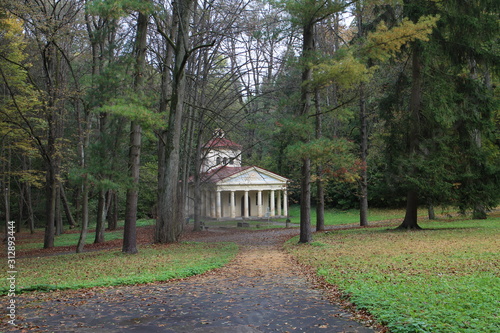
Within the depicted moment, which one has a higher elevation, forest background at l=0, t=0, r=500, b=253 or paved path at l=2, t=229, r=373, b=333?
forest background at l=0, t=0, r=500, b=253

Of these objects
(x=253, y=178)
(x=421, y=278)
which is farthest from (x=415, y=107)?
(x=253, y=178)

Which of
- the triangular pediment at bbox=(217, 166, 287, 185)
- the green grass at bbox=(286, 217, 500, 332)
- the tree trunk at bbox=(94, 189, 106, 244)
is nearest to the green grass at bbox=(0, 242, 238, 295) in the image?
the green grass at bbox=(286, 217, 500, 332)

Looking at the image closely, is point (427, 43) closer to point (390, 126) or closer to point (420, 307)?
point (390, 126)

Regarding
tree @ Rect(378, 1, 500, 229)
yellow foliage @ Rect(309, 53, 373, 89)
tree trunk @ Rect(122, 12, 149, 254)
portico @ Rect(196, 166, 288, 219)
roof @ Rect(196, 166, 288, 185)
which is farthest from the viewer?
portico @ Rect(196, 166, 288, 219)

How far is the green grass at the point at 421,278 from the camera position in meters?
4.75

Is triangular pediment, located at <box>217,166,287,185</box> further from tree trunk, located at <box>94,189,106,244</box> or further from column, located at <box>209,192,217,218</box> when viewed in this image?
tree trunk, located at <box>94,189,106,244</box>

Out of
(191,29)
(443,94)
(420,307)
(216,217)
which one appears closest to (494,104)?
(443,94)

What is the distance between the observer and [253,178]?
39.0 m

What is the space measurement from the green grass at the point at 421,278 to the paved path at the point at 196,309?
22.6 inches

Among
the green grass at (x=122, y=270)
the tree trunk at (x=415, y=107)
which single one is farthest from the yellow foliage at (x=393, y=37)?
the green grass at (x=122, y=270)

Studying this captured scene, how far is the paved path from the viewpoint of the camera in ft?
16.9

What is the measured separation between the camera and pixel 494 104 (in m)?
17.5

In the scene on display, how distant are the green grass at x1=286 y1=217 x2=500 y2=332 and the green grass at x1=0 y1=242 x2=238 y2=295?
2994 millimetres

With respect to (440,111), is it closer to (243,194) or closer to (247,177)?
(247,177)
